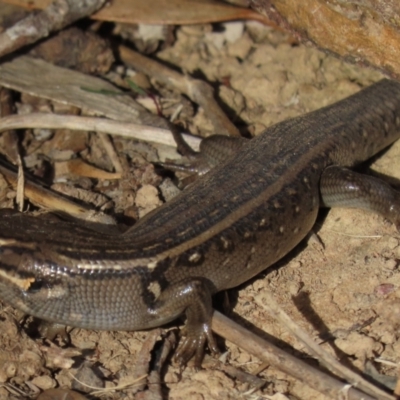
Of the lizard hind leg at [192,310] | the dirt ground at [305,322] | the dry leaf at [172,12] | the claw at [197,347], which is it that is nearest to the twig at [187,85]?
the dirt ground at [305,322]

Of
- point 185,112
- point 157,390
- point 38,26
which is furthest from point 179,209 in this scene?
point 38,26

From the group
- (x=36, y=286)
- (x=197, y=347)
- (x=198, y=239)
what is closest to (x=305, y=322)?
(x=197, y=347)

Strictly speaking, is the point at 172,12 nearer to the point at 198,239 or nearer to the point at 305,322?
the point at 198,239

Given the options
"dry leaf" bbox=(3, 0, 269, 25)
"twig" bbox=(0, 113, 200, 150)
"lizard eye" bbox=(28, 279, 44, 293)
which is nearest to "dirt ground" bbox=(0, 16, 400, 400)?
"lizard eye" bbox=(28, 279, 44, 293)

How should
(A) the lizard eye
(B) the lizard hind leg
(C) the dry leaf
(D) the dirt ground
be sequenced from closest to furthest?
(A) the lizard eye
(D) the dirt ground
(B) the lizard hind leg
(C) the dry leaf

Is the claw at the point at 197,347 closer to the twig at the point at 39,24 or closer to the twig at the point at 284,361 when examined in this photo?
the twig at the point at 284,361

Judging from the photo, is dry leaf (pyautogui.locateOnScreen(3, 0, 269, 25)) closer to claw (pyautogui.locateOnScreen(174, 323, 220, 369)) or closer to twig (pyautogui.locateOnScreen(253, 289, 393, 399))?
claw (pyautogui.locateOnScreen(174, 323, 220, 369))

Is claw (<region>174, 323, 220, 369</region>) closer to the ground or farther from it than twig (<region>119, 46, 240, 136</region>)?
closer to the ground

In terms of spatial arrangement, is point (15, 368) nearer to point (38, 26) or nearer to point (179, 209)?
point (179, 209)
